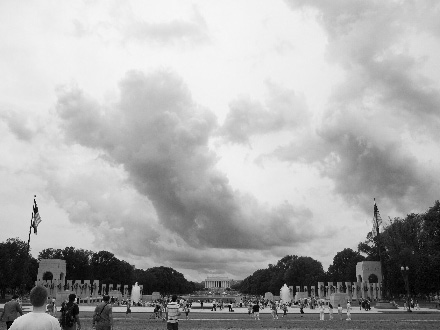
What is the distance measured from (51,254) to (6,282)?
56404mm

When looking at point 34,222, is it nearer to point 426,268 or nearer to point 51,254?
point 426,268

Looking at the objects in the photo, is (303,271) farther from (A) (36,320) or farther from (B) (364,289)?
(A) (36,320)

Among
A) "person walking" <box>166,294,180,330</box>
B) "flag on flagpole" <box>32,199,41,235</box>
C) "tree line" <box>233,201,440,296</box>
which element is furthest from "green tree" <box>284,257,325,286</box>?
"person walking" <box>166,294,180,330</box>

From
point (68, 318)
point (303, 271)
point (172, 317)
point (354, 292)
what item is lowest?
point (354, 292)

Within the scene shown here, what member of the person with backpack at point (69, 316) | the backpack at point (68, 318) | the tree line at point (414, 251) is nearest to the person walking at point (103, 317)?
Answer: the person with backpack at point (69, 316)

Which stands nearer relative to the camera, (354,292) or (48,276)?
(354,292)

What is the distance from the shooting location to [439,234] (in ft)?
246

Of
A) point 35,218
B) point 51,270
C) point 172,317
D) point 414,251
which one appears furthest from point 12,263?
point 172,317

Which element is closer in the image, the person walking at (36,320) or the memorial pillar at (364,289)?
the person walking at (36,320)

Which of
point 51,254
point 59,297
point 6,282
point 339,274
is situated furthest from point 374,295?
point 51,254

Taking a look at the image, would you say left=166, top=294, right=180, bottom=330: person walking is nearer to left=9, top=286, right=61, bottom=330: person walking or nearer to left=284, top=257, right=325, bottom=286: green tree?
left=9, top=286, right=61, bottom=330: person walking

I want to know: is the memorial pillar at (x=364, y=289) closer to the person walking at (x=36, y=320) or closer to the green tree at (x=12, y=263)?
the green tree at (x=12, y=263)

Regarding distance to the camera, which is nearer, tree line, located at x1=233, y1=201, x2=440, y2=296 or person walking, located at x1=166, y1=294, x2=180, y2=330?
person walking, located at x1=166, y1=294, x2=180, y2=330

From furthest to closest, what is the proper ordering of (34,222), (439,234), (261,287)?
(261,287), (439,234), (34,222)
